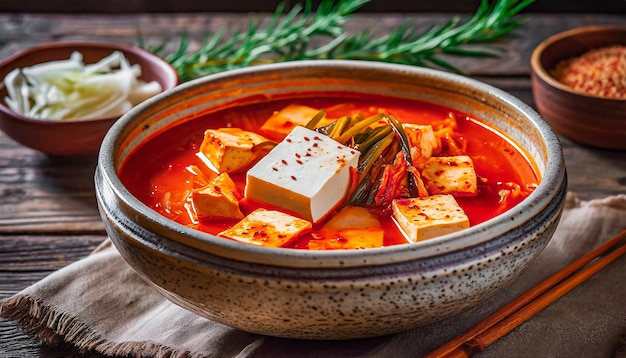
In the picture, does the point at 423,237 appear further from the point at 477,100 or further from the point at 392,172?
the point at 477,100

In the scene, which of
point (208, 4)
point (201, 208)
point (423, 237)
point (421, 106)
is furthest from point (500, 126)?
point (208, 4)

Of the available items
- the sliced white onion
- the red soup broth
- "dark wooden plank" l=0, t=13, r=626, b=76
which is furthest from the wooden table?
the red soup broth

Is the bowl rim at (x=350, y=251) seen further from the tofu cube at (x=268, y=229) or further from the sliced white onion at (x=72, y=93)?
the sliced white onion at (x=72, y=93)

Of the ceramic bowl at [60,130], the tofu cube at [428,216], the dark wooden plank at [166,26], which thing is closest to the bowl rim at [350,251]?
the tofu cube at [428,216]

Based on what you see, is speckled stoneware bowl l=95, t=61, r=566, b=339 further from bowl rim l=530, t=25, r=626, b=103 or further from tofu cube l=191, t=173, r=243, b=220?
bowl rim l=530, t=25, r=626, b=103

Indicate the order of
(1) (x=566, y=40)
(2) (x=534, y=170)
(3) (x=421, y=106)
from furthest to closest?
(1) (x=566, y=40)
(3) (x=421, y=106)
(2) (x=534, y=170)

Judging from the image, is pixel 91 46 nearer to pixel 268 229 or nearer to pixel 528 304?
pixel 268 229
